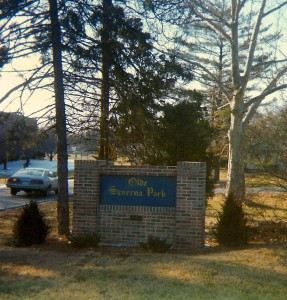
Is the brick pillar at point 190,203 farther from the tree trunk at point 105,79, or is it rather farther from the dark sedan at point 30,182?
the dark sedan at point 30,182

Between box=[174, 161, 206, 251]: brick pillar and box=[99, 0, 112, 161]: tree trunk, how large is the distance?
3.56 metres

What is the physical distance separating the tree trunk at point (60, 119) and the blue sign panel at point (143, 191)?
2.62 metres

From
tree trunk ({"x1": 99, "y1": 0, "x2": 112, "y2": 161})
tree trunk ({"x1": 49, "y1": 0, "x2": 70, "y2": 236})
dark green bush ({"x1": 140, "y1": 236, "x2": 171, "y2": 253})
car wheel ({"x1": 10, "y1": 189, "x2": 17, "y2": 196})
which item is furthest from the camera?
car wheel ({"x1": 10, "y1": 189, "x2": 17, "y2": 196})

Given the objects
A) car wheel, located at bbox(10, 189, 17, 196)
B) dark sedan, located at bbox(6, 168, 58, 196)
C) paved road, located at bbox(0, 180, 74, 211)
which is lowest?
paved road, located at bbox(0, 180, 74, 211)

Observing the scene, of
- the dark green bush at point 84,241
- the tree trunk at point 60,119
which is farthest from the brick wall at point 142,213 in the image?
the tree trunk at point 60,119

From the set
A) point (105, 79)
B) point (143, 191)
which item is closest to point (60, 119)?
point (105, 79)

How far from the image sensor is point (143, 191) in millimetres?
11953

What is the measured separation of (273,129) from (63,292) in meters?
9.68

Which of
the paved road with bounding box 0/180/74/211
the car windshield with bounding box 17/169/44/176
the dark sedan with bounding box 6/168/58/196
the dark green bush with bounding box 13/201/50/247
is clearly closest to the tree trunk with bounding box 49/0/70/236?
the dark green bush with bounding box 13/201/50/247

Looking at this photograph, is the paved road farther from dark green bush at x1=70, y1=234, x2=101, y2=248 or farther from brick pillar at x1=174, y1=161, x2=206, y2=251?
brick pillar at x1=174, y1=161, x2=206, y2=251

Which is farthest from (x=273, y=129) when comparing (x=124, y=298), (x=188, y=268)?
(x=124, y=298)

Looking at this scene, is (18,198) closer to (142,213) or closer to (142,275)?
(142,213)

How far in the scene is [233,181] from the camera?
74.6ft

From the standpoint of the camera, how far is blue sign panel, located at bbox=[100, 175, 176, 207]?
11.9 meters
